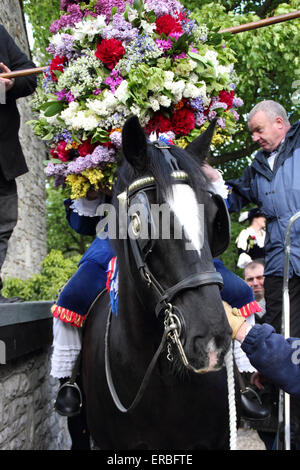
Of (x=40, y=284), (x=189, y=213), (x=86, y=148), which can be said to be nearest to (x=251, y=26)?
(x=86, y=148)

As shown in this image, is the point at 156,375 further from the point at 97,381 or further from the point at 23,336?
the point at 23,336

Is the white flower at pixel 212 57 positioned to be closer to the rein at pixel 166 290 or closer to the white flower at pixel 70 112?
the white flower at pixel 70 112

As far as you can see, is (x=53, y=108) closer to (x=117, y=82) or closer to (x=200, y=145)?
(x=117, y=82)

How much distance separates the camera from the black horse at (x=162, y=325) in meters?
2.01

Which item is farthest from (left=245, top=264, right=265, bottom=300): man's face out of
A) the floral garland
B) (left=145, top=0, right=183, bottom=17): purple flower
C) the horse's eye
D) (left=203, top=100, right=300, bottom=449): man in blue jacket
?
the horse's eye

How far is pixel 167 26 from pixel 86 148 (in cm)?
97

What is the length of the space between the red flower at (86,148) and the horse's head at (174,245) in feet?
2.54

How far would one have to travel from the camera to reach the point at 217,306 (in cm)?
198

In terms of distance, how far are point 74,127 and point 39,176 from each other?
9.47 metres

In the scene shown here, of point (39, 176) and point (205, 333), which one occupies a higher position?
point (39, 176)

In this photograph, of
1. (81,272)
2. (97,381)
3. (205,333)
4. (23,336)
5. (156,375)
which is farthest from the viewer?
(23,336)

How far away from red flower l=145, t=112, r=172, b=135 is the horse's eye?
3.94ft

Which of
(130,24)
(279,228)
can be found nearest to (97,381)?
(279,228)

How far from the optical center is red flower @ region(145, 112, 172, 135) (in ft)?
10.8
